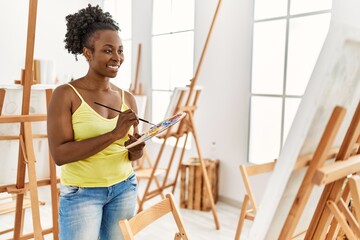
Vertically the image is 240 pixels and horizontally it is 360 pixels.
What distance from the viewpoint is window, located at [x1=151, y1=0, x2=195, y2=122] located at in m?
4.44

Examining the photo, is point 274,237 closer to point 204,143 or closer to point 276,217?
point 276,217

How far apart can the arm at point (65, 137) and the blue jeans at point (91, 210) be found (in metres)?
0.14

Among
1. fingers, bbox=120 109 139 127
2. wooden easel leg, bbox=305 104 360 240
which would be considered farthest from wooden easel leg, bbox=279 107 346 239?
fingers, bbox=120 109 139 127

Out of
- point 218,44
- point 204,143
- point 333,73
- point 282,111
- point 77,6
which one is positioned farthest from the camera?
point 77,6

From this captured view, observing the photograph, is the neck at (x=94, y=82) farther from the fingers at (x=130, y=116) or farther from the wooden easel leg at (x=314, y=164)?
the wooden easel leg at (x=314, y=164)

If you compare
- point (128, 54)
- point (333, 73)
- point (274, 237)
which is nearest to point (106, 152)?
point (274, 237)

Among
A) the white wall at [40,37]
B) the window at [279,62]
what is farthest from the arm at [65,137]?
the white wall at [40,37]

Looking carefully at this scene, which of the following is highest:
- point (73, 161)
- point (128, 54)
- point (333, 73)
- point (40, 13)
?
point (40, 13)

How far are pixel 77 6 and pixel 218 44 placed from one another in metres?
2.47

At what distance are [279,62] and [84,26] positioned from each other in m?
2.34

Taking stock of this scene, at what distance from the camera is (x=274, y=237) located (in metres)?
1.07

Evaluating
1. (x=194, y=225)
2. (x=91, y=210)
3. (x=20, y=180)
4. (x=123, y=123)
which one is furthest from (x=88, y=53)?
(x=194, y=225)

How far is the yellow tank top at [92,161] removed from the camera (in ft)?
4.72

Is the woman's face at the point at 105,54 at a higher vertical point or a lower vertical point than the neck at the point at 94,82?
higher
